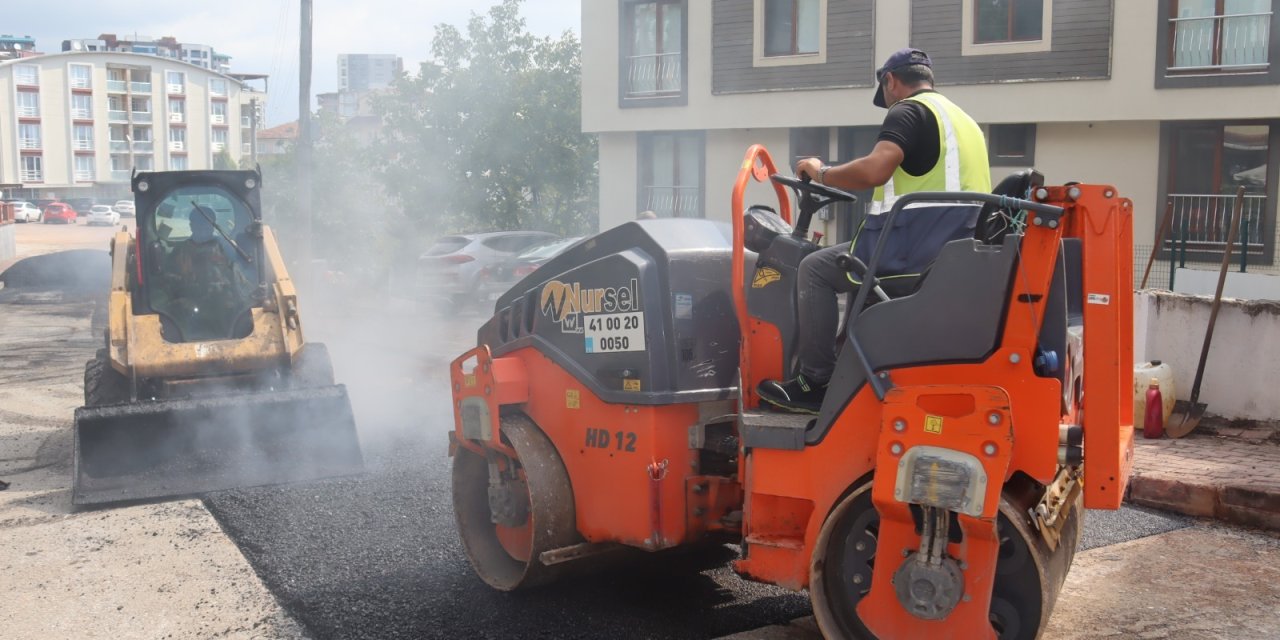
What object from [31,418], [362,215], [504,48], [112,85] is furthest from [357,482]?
[112,85]

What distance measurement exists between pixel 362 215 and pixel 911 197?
23.6 meters

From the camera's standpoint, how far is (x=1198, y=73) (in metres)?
17.9

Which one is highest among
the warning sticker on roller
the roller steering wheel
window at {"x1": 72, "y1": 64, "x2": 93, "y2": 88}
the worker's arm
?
window at {"x1": 72, "y1": 64, "x2": 93, "y2": 88}

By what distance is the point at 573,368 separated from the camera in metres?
5.09

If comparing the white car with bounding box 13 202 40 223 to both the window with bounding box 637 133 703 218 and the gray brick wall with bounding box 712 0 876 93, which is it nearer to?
the window with bounding box 637 133 703 218

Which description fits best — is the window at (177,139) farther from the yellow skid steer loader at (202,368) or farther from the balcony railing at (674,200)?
the yellow skid steer loader at (202,368)

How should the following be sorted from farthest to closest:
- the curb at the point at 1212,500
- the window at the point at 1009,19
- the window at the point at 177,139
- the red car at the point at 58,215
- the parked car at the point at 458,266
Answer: the window at the point at 177,139
the red car at the point at 58,215
the parked car at the point at 458,266
the window at the point at 1009,19
the curb at the point at 1212,500

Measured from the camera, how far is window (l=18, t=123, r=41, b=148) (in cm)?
8644

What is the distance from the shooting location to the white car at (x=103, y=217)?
215 ft

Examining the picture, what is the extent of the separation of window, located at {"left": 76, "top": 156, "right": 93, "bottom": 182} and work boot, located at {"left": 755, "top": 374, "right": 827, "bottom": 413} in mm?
96739

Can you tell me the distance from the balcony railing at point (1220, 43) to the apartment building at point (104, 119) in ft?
252

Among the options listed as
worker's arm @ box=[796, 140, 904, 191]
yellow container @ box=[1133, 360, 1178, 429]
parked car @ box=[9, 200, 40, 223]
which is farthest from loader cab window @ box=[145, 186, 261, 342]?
parked car @ box=[9, 200, 40, 223]

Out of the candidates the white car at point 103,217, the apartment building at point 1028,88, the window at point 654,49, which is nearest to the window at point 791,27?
the apartment building at point 1028,88

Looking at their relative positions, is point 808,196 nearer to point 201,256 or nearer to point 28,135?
point 201,256
